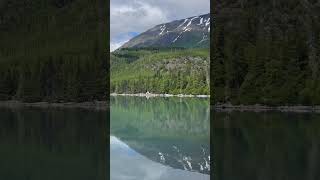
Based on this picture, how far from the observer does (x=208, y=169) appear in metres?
38.3
